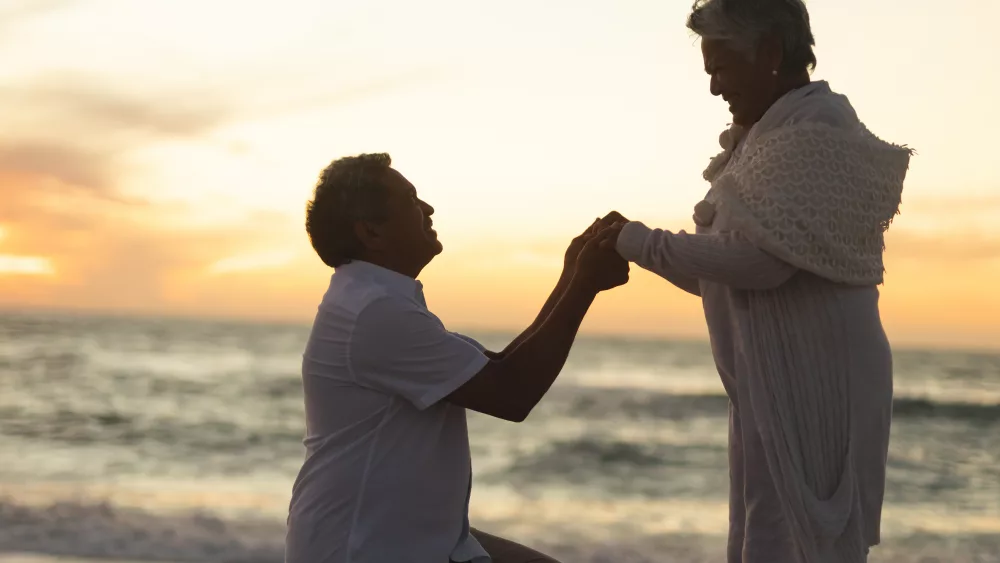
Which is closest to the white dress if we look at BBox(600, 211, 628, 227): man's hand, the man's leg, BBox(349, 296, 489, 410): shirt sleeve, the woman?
the woman

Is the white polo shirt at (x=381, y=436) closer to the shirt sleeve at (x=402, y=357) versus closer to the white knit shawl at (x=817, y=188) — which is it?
the shirt sleeve at (x=402, y=357)

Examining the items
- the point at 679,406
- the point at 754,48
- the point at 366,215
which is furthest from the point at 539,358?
the point at 679,406

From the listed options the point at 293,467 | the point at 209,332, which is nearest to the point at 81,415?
the point at 293,467

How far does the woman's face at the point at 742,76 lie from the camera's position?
2363 mm

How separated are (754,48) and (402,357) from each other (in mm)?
1063

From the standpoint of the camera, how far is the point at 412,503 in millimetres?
2314

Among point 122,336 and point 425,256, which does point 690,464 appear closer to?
point 425,256

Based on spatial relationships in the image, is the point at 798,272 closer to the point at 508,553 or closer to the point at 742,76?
the point at 742,76

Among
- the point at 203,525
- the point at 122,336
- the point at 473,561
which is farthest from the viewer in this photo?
the point at 122,336

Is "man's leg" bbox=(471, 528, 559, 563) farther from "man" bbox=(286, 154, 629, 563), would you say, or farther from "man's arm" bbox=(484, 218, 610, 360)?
"man's arm" bbox=(484, 218, 610, 360)

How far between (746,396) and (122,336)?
36721 millimetres

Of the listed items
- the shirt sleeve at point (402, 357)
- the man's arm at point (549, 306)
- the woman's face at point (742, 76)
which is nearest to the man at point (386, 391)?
the shirt sleeve at point (402, 357)

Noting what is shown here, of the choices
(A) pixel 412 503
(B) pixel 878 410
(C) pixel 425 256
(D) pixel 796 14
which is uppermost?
(D) pixel 796 14

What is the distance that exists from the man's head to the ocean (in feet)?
14.5
